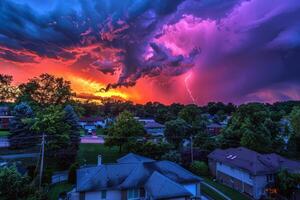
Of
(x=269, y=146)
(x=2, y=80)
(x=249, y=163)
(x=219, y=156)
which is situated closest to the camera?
(x=249, y=163)

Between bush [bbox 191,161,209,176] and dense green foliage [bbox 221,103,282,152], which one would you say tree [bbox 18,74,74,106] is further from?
dense green foliage [bbox 221,103,282,152]

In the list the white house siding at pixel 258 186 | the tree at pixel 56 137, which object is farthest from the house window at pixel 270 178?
the tree at pixel 56 137

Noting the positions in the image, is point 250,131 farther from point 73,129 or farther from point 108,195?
point 73,129

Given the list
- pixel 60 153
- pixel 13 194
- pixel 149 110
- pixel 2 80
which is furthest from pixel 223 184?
pixel 149 110

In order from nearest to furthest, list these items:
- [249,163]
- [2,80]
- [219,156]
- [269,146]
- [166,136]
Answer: [249,163], [219,156], [269,146], [166,136], [2,80]

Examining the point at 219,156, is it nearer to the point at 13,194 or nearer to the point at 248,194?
the point at 248,194

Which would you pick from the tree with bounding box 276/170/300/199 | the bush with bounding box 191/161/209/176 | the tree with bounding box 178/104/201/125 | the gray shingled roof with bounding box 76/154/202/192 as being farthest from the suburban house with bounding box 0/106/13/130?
the tree with bounding box 276/170/300/199
